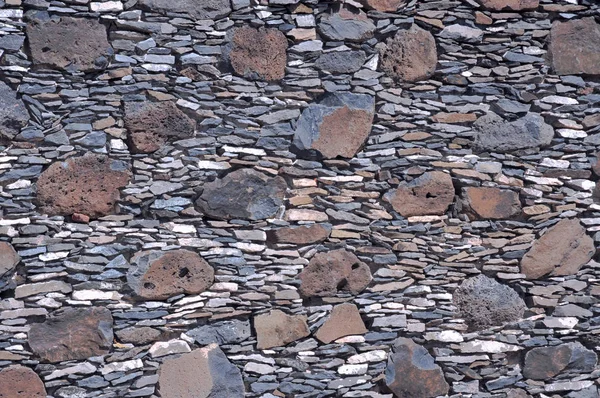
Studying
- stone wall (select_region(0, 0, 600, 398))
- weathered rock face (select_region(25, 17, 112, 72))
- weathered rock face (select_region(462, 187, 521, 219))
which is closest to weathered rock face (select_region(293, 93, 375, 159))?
stone wall (select_region(0, 0, 600, 398))

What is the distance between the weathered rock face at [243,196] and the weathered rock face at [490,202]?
0.95 meters

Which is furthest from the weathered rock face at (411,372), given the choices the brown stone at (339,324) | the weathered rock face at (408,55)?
the weathered rock face at (408,55)

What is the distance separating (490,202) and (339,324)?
0.98 meters

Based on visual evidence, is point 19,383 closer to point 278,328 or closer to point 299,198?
point 278,328

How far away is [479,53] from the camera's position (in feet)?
12.0

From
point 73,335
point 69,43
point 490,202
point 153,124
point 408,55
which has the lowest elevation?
point 73,335

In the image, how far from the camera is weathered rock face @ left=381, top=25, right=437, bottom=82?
3570 millimetres

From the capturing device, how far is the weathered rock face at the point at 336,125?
348 centimetres

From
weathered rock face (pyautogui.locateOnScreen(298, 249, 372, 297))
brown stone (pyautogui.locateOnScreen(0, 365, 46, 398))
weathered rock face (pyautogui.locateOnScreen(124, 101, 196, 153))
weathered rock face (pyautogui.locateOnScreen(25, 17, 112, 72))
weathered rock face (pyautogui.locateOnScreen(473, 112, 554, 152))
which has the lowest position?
brown stone (pyautogui.locateOnScreen(0, 365, 46, 398))

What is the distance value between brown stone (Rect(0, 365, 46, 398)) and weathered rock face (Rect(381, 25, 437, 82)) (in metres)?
2.17

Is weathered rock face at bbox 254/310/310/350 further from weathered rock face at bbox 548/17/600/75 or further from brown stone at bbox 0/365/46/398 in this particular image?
weathered rock face at bbox 548/17/600/75

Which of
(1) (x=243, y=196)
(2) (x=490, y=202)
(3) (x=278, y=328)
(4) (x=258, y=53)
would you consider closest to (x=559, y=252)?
(2) (x=490, y=202)

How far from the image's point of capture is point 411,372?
359 cm

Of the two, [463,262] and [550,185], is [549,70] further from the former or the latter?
[463,262]
